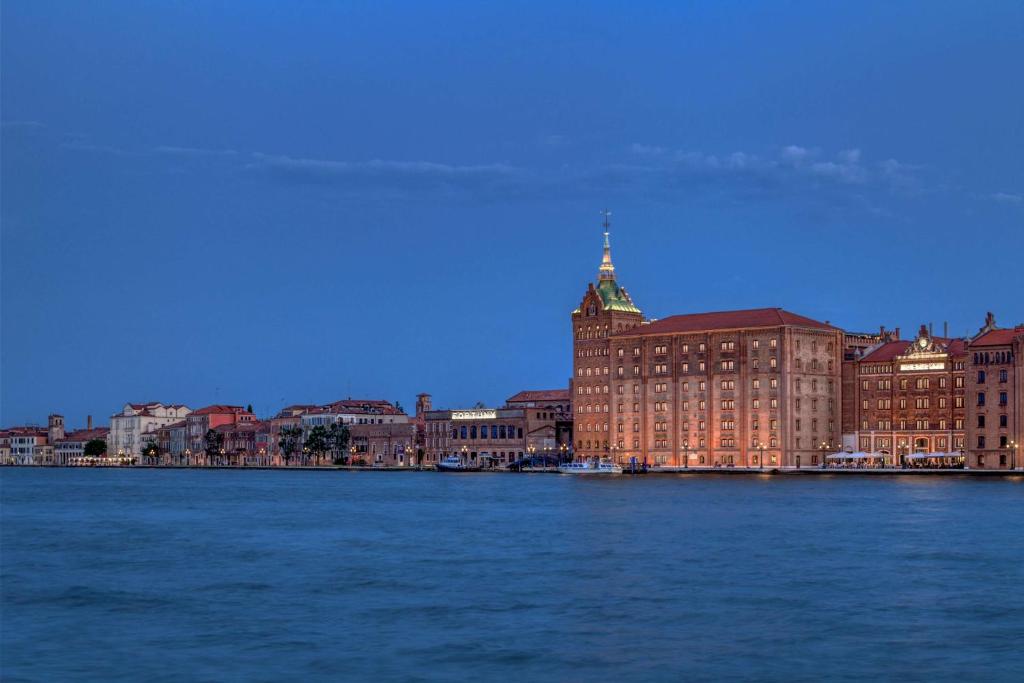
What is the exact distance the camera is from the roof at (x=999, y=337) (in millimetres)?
123481

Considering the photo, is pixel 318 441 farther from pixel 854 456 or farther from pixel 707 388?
pixel 854 456

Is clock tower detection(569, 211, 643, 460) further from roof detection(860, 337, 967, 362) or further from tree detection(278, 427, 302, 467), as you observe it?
tree detection(278, 427, 302, 467)

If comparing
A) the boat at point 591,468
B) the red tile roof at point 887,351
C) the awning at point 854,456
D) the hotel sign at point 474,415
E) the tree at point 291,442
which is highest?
the red tile roof at point 887,351

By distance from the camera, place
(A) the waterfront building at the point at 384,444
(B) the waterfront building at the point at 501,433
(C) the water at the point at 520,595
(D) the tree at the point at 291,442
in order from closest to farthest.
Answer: (C) the water at the point at 520,595, (B) the waterfront building at the point at 501,433, (A) the waterfront building at the point at 384,444, (D) the tree at the point at 291,442

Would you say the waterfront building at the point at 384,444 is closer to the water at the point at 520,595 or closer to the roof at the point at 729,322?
the roof at the point at 729,322

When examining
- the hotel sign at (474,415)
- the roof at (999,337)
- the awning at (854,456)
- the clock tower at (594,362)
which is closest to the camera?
the roof at (999,337)

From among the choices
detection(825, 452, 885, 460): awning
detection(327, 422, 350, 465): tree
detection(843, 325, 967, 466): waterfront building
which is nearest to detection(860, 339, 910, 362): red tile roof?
detection(843, 325, 967, 466): waterfront building

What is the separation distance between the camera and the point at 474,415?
17312 cm

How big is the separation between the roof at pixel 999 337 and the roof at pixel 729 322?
18169 millimetres

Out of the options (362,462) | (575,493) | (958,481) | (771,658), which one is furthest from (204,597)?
(362,462)

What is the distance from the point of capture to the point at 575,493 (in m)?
99.6

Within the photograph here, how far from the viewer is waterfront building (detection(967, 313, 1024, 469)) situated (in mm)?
122875

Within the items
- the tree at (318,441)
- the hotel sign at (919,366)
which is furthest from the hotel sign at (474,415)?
the hotel sign at (919,366)

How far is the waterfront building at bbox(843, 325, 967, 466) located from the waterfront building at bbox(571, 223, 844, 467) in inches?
112
